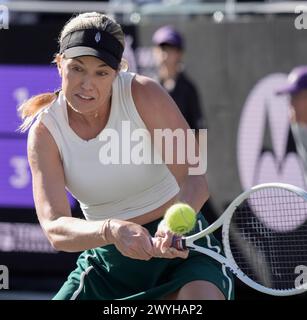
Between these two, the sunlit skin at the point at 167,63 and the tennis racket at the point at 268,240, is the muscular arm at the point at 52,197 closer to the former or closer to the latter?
the tennis racket at the point at 268,240

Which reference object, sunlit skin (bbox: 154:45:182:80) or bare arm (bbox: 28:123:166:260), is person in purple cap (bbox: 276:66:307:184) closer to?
sunlit skin (bbox: 154:45:182:80)

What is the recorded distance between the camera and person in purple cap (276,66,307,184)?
20.6 feet

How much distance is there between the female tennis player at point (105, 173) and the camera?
379 centimetres

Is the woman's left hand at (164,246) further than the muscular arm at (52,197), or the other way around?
the muscular arm at (52,197)

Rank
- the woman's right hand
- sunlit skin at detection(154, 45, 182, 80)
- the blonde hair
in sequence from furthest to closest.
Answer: sunlit skin at detection(154, 45, 182, 80), the blonde hair, the woman's right hand

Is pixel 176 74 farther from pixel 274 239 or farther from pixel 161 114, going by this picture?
pixel 161 114

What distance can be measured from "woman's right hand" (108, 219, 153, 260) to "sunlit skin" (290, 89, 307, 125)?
9.57 ft

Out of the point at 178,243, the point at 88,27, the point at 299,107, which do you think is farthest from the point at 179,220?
the point at 299,107

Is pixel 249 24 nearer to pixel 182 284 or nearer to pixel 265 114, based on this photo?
pixel 265 114

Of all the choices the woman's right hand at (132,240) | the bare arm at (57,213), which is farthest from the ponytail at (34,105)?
the woman's right hand at (132,240)

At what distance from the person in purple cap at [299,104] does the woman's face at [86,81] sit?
2.65 m

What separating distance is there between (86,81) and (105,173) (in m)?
0.38

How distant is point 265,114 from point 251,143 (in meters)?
0.21

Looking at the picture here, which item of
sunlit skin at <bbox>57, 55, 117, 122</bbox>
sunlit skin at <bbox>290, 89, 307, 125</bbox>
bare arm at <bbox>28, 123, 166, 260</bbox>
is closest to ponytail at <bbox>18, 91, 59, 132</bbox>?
bare arm at <bbox>28, 123, 166, 260</bbox>
